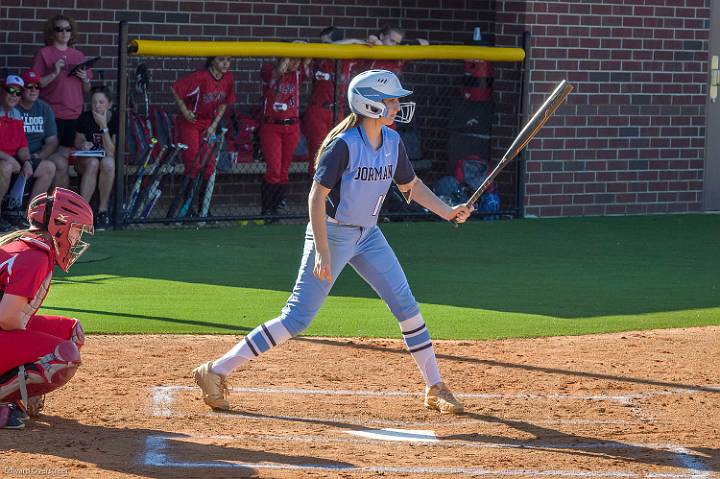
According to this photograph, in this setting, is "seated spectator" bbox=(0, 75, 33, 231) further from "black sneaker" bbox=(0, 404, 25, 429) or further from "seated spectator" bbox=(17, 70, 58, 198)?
"black sneaker" bbox=(0, 404, 25, 429)

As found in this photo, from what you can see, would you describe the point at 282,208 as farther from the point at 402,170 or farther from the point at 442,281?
the point at 402,170

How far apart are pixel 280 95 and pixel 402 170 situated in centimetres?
827

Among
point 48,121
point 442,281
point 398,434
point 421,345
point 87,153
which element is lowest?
point 398,434

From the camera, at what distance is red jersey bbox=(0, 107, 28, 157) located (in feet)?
43.3

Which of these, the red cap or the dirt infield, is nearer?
the dirt infield

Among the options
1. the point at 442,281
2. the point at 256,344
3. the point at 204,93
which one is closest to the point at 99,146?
the point at 204,93

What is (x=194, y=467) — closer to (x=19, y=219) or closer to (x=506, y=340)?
(x=506, y=340)

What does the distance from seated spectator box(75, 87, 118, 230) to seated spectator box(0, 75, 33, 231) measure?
2.11 feet

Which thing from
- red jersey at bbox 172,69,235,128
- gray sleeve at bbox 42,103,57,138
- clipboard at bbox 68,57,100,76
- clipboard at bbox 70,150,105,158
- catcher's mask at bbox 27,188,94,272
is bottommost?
catcher's mask at bbox 27,188,94,272

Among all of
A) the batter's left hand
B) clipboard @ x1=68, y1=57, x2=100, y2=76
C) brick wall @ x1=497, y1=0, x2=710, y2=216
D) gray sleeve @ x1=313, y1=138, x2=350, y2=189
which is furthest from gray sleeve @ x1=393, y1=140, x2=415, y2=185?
brick wall @ x1=497, y1=0, x2=710, y2=216

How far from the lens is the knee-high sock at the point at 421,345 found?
22.3ft

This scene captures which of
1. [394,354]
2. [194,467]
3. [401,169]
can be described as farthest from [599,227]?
[194,467]

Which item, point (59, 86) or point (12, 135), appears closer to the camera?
point (12, 135)

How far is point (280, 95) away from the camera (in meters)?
15.0
